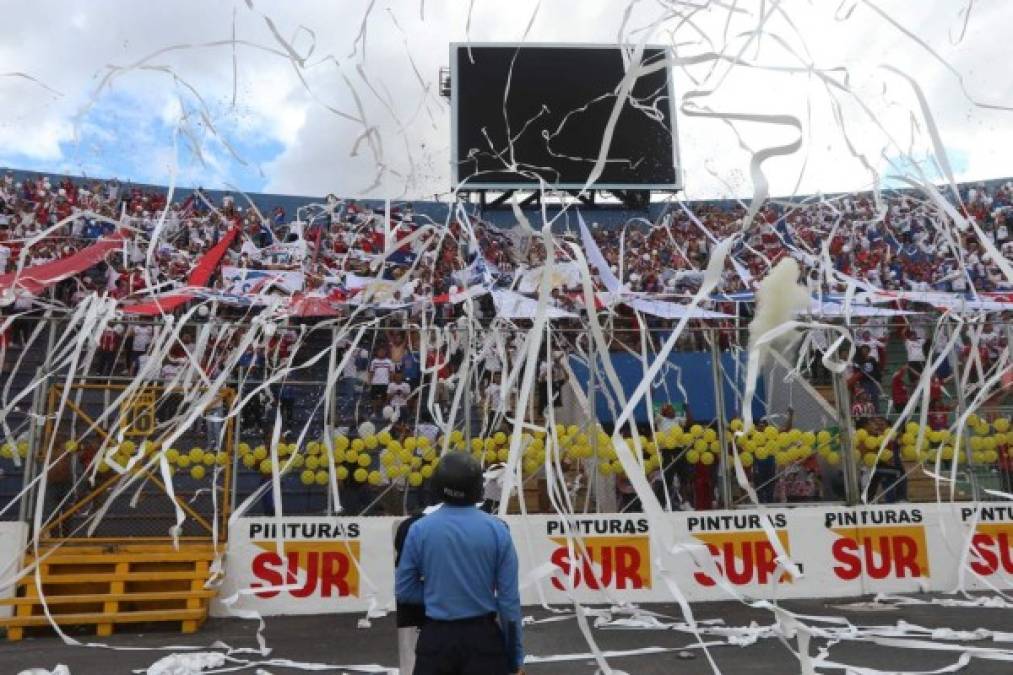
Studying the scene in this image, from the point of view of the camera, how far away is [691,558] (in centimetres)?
803

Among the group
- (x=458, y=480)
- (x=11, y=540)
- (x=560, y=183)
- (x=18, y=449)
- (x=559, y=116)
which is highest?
(x=559, y=116)

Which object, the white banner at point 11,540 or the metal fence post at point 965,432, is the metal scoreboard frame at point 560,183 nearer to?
the metal fence post at point 965,432

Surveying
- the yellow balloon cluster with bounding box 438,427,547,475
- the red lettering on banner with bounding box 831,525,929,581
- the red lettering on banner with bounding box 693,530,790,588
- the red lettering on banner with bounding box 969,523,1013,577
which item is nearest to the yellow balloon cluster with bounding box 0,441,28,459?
the yellow balloon cluster with bounding box 438,427,547,475

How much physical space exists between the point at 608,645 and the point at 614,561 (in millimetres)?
2058

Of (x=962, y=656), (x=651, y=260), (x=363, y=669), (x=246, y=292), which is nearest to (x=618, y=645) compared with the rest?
(x=363, y=669)

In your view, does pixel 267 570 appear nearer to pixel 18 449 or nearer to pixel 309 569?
pixel 309 569

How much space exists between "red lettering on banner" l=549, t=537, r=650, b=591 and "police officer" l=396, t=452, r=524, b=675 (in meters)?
4.89

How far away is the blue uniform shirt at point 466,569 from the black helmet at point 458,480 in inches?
2.2

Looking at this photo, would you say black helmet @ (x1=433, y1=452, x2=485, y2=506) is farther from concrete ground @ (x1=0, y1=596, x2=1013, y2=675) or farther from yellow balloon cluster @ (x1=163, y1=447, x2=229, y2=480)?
yellow balloon cluster @ (x1=163, y1=447, x2=229, y2=480)

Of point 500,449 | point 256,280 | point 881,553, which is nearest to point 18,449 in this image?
point 500,449

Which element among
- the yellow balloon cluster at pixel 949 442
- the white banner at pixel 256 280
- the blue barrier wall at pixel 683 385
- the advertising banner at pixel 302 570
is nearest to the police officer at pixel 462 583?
the advertising banner at pixel 302 570

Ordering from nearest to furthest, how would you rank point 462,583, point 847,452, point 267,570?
1. point 462,583
2. point 267,570
3. point 847,452

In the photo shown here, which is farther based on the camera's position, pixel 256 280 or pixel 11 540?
pixel 256 280

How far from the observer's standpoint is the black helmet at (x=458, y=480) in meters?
3.28
